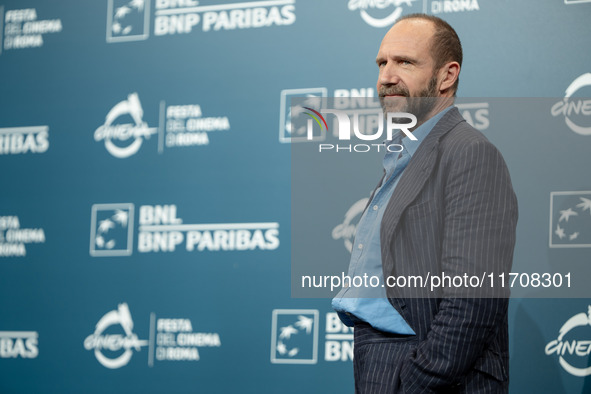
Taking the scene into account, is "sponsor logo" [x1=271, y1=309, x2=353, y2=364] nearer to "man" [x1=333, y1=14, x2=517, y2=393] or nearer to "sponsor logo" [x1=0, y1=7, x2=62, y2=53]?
"man" [x1=333, y1=14, x2=517, y2=393]

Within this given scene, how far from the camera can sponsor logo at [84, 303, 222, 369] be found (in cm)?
337

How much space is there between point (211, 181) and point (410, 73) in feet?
5.33

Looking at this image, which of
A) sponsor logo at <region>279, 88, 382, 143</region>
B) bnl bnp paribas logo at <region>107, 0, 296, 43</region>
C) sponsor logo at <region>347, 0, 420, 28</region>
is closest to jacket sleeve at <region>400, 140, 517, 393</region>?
sponsor logo at <region>279, 88, 382, 143</region>

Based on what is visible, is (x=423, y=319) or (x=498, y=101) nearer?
(x=423, y=319)

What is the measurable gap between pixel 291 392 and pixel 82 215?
4.46ft

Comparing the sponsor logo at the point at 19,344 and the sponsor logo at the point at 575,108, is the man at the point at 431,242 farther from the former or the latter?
the sponsor logo at the point at 19,344

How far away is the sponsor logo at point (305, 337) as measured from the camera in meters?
3.13

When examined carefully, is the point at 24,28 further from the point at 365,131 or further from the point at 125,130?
the point at 365,131

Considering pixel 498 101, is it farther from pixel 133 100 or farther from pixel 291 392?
pixel 133 100

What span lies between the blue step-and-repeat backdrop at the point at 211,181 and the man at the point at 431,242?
1.09 meters

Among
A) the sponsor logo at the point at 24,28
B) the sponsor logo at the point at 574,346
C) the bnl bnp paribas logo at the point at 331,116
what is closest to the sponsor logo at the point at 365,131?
the bnl bnp paribas logo at the point at 331,116

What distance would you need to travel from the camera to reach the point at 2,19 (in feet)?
13.0

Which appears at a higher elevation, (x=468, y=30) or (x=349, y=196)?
(x=468, y=30)

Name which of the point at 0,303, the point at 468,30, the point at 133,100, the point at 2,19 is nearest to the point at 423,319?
the point at 468,30
